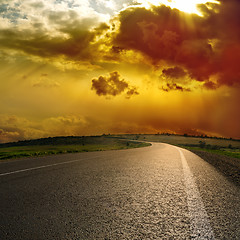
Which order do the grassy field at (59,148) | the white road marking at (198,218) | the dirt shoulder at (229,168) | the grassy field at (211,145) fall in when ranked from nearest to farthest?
the white road marking at (198,218), the dirt shoulder at (229,168), the grassy field at (59,148), the grassy field at (211,145)

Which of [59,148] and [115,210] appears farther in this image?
[59,148]

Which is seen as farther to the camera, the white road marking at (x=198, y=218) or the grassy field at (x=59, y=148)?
the grassy field at (x=59, y=148)

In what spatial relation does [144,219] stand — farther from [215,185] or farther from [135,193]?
[215,185]

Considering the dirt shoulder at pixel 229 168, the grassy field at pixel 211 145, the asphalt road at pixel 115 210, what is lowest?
the grassy field at pixel 211 145

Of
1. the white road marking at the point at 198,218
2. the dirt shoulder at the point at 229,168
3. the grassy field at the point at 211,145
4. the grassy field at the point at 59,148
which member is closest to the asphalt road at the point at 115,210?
the white road marking at the point at 198,218

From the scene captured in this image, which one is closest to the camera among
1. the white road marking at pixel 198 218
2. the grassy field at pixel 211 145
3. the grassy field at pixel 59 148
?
the white road marking at pixel 198 218

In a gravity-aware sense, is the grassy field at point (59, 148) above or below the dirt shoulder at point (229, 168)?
below

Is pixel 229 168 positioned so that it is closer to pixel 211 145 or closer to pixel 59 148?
pixel 59 148

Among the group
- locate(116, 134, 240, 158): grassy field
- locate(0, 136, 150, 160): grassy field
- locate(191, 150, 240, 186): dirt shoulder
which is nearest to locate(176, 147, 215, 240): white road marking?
locate(191, 150, 240, 186): dirt shoulder

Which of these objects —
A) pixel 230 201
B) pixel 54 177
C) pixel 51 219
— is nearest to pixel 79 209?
pixel 51 219

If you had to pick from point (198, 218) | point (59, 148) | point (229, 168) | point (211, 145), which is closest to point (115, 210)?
point (198, 218)

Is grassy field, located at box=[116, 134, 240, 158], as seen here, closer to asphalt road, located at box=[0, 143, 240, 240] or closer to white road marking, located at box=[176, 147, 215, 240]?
asphalt road, located at box=[0, 143, 240, 240]

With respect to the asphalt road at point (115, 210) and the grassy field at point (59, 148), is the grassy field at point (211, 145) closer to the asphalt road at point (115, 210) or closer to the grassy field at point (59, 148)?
the grassy field at point (59, 148)

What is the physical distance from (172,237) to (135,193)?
2487 mm
